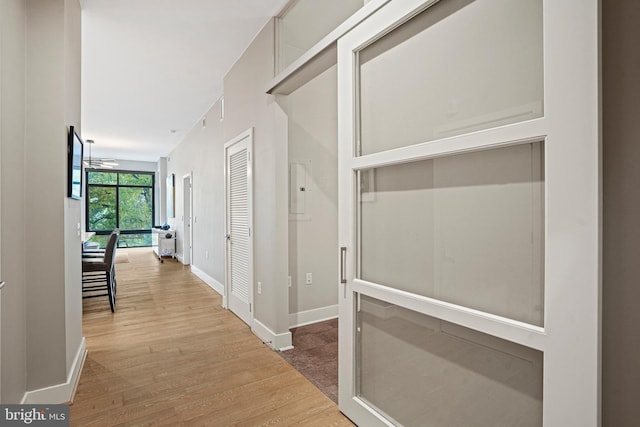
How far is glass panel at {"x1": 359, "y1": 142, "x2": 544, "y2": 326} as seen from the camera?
3.82 feet

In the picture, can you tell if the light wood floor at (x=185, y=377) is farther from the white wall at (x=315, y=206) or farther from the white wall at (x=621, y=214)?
the white wall at (x=621, y=214)

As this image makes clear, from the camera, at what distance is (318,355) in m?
2.89

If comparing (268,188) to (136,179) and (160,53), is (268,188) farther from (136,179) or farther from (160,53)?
(136,179)

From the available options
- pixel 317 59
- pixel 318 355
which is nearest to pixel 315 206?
pixel 318 355

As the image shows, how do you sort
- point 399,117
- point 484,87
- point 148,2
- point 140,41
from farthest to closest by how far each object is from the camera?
point 140,41
point 148,2
point 399,117
point 484,87

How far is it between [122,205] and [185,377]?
10.3 meters

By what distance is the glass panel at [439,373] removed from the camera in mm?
1203

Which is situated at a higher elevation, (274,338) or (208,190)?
(208,190)

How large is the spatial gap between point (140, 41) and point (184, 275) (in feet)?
13.9

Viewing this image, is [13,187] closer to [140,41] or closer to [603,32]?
[140,41]

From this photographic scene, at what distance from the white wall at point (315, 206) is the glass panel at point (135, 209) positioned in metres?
9.65

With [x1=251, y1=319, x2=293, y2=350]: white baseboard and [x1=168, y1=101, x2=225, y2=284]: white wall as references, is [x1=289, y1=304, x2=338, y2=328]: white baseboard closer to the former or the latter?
[x1=251, y1=319, x2=293, y2=350]: white baseboard

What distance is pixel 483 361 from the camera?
51.5 inches

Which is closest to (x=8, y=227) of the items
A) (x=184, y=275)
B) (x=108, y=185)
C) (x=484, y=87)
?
(x=484, y=87)
